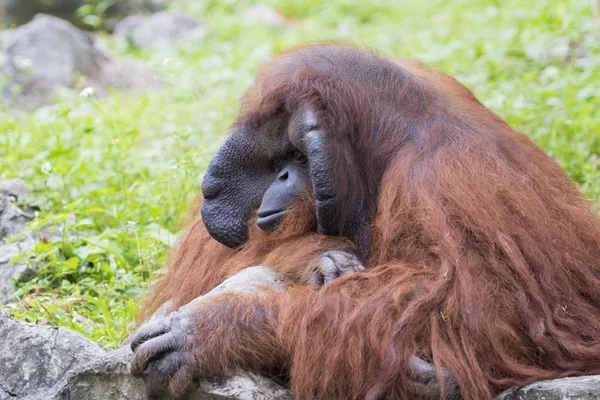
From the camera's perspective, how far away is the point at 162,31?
33.8 feet

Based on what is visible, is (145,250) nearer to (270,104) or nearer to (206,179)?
(206,179)

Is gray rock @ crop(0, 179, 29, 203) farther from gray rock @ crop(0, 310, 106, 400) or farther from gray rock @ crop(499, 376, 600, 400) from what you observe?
gray rock @ crop(499, 376, 600, 400)

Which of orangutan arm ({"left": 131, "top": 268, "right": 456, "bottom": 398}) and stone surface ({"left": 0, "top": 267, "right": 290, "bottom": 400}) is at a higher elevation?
orangutan arm ({"left": 131, "top": 268, "right": 456, "bottom": 398})

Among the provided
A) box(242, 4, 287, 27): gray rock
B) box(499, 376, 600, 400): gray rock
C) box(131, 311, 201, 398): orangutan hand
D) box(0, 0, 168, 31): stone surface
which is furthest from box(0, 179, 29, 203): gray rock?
box(0, 0, 168, 31): stone surface

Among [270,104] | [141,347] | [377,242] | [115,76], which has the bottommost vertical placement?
[115,76]

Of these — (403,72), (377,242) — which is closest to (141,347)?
(377,242)

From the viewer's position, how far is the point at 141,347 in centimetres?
230

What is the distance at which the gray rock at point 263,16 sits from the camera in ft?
34.4

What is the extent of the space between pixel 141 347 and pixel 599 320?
1.22 metres

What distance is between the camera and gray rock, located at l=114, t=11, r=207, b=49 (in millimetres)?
9906

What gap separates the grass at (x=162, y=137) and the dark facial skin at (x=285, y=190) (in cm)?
76

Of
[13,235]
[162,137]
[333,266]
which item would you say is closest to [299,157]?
[333,266]

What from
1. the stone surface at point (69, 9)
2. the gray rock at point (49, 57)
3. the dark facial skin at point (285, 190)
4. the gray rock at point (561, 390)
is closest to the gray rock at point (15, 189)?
the dark facial skin at point (285, 190)

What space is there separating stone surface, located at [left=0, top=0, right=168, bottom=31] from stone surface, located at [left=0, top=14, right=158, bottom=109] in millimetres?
3531
